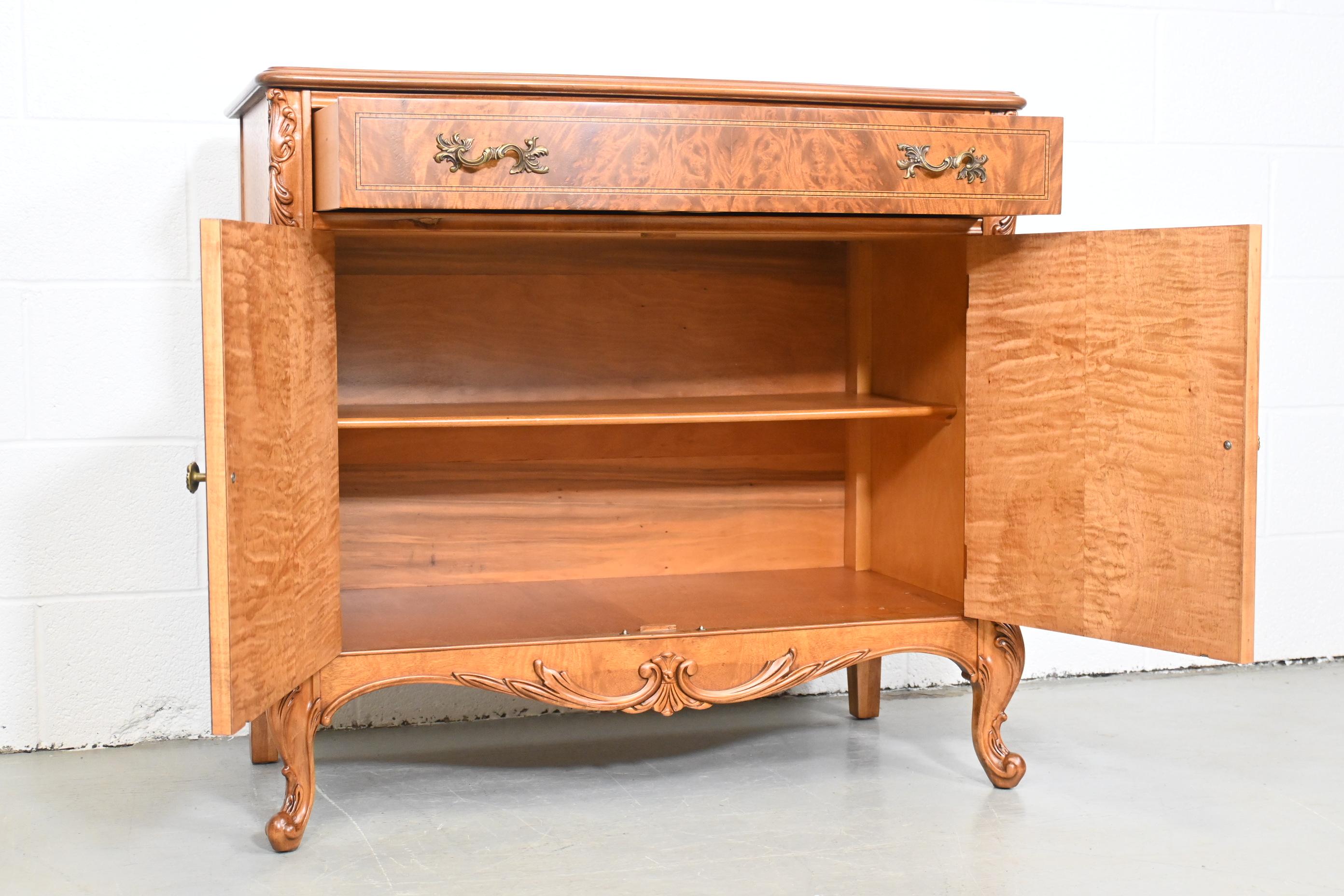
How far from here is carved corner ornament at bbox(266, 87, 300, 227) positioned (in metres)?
1.78

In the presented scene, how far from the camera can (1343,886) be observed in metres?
1.78

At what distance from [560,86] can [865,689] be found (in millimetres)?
1321

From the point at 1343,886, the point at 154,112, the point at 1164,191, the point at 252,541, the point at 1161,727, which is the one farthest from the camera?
the point at 1164,191

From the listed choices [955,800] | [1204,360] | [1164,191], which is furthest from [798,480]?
[1164,191]

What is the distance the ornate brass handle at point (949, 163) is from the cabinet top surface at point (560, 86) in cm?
10

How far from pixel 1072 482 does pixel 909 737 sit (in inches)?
26.7

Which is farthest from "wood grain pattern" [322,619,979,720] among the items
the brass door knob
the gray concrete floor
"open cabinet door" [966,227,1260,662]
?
the brass door knob

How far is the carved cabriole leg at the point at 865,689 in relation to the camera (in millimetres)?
2518

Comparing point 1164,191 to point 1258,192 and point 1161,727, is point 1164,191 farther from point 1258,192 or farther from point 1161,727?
point 1161,727

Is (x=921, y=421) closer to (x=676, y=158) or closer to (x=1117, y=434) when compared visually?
(x=1117, y=434)

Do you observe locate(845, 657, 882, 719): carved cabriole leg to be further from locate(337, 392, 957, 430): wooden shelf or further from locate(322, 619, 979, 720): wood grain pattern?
locate(337, 392, 957, 430): wooden shelf

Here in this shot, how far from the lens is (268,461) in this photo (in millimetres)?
1675

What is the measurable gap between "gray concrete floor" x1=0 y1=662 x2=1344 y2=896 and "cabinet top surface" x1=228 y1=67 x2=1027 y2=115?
3.53ft

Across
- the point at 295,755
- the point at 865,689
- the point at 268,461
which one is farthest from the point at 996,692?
the point at 268,461
